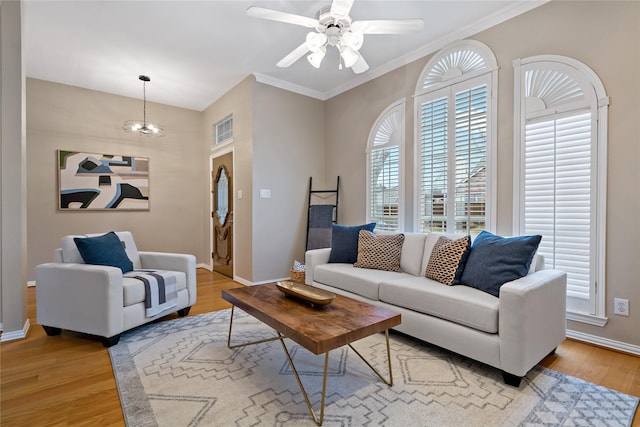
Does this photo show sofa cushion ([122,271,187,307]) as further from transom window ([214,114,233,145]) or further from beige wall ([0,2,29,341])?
transom window ([214,114,233,145])

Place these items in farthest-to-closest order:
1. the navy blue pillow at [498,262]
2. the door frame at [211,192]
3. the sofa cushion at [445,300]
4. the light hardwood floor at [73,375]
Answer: the door frame at [211,192]
the navy blue pillow at [498,262]
the sofa cushion at [445,300]
the light hardwood floor at [73,375]

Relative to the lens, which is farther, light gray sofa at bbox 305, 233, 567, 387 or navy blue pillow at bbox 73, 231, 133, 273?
navy blue pillow at bbox 73, 231, 133, 273

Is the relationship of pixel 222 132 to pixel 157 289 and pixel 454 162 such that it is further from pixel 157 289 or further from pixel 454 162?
pixel 454 162

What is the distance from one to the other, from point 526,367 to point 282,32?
344 centimetres

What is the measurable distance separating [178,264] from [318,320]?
1.95 meters

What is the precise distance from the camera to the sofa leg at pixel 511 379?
70.4 inches

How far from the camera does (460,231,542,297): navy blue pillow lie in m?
2.07

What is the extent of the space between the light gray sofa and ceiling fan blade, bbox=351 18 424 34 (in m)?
1.84

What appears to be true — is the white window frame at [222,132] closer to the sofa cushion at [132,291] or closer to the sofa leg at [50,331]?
the sofa cushion at [132,291]

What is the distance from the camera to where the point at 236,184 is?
177 inches

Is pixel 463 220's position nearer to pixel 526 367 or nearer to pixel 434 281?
pixel 434 281

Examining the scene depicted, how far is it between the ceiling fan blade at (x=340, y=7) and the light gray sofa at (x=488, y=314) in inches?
78.6

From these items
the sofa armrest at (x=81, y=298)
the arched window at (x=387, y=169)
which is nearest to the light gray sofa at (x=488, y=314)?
the arched window at (x=387, y=169)

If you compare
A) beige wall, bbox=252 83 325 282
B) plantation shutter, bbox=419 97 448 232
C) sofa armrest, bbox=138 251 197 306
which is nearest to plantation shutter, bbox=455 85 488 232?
plantation shutter, bbox=419 97 448 232
